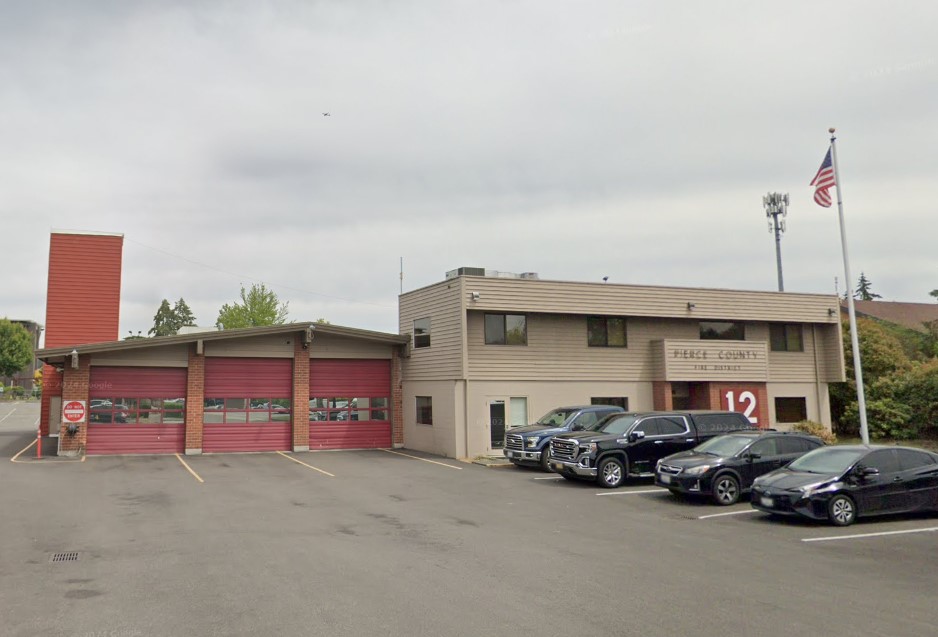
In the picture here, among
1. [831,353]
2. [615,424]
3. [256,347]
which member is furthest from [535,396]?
[831,353]

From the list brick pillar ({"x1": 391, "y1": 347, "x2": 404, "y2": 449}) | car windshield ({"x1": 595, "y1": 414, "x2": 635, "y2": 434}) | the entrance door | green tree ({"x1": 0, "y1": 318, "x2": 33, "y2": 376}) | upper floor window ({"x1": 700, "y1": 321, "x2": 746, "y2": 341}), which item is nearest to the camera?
car windshield ({"x1": 595, "y1": 414, "x2": 635, "y2": 434})

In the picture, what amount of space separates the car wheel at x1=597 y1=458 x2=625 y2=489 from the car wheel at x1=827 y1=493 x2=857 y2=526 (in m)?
5.96

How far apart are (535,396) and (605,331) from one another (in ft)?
13.1

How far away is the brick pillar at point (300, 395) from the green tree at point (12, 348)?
234ft

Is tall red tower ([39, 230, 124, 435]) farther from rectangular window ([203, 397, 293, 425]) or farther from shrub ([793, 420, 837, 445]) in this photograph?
shrub ([793, 420, 837, 445])

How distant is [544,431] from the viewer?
21188 millimetres

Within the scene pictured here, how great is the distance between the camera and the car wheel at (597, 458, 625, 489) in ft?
58.1

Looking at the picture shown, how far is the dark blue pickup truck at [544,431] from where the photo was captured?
68.5 ft

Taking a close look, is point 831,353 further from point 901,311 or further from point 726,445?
point 901,311

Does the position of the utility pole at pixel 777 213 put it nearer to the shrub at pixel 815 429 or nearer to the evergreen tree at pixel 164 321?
the shrub at pixel 815 429

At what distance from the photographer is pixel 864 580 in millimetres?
8742

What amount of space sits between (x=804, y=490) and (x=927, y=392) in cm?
2135

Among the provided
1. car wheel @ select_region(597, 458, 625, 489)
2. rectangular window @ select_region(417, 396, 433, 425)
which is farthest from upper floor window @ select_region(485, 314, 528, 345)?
car wheel @ select_region(597, 458, 625, 489)

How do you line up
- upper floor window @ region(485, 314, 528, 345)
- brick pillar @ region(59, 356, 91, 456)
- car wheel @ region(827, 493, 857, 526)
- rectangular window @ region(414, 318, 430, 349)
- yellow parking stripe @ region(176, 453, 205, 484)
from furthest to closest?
rectangular window @ region(414, 318, 430, 349)
upper floor window @ region(485, 314, 528, 345)
brick pillar @ region(59, 356, 91, 456)
yellow parking stripe @ region(176, 453, 205, 484)
car wheel @ region(827, 493, 857, 526)
